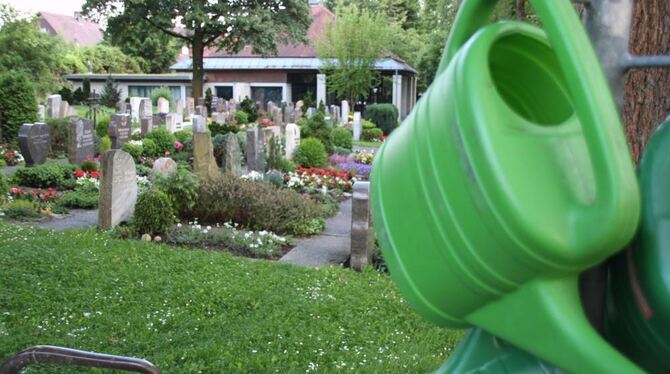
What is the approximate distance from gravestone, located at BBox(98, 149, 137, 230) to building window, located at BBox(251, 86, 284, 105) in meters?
36.8

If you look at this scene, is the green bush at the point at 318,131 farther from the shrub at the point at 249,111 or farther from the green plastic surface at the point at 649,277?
the green plastic surface at the point at 649,277

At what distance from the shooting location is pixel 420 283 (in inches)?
37.9

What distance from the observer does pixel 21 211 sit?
9891mm

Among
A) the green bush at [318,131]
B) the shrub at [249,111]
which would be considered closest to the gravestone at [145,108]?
the shrub at [249,111]

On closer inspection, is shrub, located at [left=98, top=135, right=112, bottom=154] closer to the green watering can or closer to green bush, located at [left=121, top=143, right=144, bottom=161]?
green bush, located at [left=121, top=143, right=144, bottom=161]

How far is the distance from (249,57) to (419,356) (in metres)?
44.4

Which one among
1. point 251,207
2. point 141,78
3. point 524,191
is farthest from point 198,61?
point 524,191

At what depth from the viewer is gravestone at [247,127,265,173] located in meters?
14.5

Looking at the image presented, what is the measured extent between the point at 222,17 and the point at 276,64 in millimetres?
9502

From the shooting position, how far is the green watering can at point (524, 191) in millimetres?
748

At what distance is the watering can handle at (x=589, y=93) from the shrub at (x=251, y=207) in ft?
29.5

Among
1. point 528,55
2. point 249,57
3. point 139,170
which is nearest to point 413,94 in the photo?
point 249,57

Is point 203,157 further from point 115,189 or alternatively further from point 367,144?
point 367,144

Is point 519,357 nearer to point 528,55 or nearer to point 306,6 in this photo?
point 528,55
